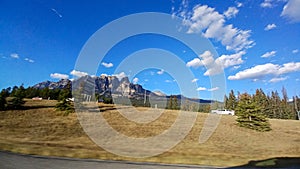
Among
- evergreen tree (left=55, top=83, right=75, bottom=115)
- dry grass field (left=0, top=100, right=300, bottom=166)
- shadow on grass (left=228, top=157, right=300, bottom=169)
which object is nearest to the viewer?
shadow on grass (left=228, top=157, right=300, bottom=169)

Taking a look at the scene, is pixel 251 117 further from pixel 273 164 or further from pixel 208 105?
pixel 208 105

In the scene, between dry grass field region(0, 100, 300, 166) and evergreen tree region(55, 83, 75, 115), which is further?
evergreen tree region(55, 83, 75, 115)

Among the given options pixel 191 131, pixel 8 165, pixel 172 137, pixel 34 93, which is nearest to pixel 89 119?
pixel 172 137

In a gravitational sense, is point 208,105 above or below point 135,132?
above

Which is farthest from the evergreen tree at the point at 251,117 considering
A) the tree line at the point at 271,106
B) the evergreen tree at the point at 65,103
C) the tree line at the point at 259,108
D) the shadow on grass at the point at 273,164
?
the tree line at the point at 271,106

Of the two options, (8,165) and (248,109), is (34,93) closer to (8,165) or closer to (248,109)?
(248,109)

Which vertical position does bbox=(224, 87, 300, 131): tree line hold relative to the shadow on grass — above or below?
above

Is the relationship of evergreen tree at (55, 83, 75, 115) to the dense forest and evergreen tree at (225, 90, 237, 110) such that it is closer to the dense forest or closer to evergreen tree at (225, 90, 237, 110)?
the dense forest

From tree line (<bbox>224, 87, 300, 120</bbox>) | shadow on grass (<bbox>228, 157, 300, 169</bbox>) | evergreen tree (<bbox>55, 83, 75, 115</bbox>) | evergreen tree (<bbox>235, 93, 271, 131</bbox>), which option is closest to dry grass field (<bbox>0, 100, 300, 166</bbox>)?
evergreen tree (<bbox>55, 83, 75, 115</bbox>)

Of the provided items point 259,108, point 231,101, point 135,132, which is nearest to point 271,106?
point 231,101

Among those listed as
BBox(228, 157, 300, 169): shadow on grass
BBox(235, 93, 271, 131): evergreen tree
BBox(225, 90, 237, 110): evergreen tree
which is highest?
BBox(225, 90, 237, 110): evergreen tree

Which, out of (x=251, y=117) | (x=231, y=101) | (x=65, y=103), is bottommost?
(x=251, y=117)

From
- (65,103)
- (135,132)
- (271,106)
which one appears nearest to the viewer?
(135,132)

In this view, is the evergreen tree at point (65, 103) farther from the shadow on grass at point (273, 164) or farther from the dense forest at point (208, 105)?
the shadow on grass at point (273, 164)
